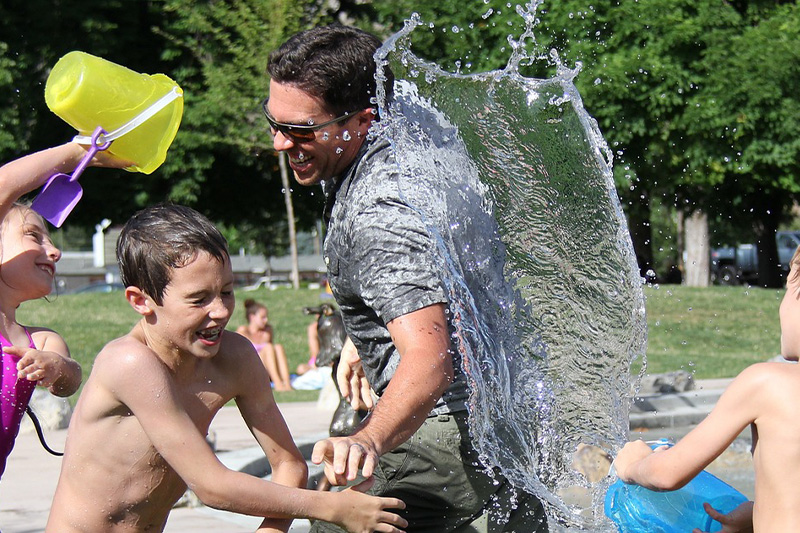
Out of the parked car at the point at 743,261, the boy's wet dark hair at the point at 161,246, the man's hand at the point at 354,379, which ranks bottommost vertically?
the parked car at the point at 743,261

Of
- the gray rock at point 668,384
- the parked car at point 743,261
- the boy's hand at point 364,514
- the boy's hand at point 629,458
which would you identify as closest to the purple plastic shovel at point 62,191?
the boy's hand at point 364,514

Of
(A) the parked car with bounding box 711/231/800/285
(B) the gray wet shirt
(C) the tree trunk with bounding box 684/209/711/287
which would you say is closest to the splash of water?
(B) the gray wet shirt

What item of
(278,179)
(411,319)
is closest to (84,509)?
(411,319)

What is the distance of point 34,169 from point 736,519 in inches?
88.2

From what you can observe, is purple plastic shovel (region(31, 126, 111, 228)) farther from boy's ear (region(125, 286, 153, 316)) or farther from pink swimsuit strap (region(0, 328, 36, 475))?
boy's ear (region(125, 286, 153, 316))

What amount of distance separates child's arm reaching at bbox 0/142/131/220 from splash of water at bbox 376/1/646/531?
3.29ft

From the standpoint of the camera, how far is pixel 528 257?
11.4ft

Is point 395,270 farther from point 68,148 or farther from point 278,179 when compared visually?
point 278,179

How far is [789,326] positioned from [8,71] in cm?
2030

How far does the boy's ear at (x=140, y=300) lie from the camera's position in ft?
8.63

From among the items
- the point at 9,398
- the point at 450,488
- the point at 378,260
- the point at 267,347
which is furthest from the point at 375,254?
the point at 267,347

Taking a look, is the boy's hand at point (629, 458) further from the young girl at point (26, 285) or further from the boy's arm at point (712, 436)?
the young girl at point (26, 285)

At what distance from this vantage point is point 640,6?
19234 mm

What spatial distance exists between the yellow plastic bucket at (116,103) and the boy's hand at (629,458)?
5.51 feet
